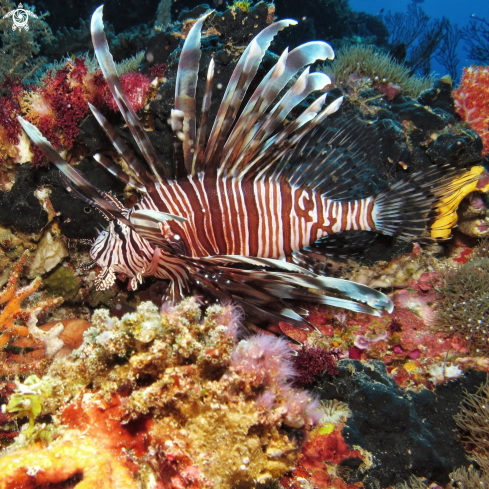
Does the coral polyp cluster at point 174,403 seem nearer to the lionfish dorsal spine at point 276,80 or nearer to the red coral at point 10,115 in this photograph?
the lionfish dorsal spine at point 276,80

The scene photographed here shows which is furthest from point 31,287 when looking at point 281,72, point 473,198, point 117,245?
point 473,198

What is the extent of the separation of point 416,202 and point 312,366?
1765mm

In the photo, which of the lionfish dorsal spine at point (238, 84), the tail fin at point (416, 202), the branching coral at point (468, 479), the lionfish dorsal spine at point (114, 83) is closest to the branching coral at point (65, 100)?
the lionfish dorsal spine at point (114, 83)

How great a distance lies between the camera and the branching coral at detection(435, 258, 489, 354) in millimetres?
3113

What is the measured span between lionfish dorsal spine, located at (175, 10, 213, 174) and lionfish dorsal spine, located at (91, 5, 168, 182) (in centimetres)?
28

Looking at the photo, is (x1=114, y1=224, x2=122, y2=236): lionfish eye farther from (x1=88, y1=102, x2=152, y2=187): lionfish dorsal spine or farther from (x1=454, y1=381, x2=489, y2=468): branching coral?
(x1=454, y1=381, x2=489, y2=468): branching coral

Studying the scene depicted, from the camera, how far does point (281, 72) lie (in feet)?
8.25

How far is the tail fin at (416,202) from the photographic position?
3094 millimetres

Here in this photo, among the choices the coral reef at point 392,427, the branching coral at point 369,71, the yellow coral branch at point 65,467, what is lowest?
the coral reef at point 392,427

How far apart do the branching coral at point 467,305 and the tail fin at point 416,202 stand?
0.54 m

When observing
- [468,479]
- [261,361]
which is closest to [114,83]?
[261,361]

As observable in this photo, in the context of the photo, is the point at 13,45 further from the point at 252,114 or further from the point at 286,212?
the point at 286,212

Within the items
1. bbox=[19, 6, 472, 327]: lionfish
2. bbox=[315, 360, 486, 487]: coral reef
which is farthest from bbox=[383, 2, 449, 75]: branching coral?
bbox=[315, 360, 486, 487]: coral reef

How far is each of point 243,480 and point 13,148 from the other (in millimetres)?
3626
